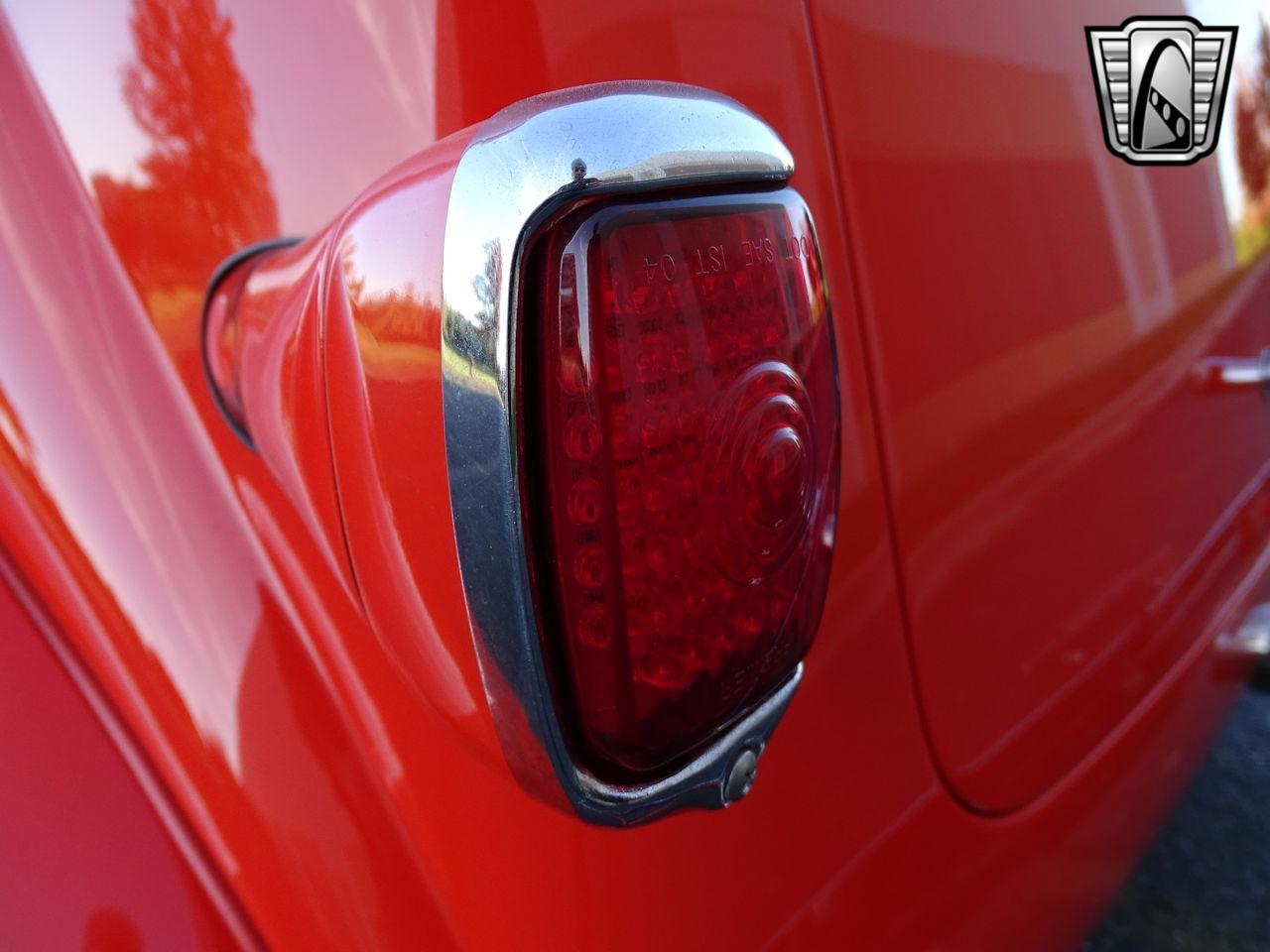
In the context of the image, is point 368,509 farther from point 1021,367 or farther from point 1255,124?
point 1255,124

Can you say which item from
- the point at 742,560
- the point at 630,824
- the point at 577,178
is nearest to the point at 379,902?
the point at 630,824

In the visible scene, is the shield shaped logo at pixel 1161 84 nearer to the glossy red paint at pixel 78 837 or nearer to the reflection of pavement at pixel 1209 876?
the glossy red paint at pixel 78 837

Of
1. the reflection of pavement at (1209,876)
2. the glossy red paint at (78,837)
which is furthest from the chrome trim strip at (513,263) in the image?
the reflection of pavement at (1209,876)

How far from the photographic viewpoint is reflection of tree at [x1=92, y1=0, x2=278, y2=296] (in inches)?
28.0

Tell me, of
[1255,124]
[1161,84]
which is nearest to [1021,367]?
[1161,84]

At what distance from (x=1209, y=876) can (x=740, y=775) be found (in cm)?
159

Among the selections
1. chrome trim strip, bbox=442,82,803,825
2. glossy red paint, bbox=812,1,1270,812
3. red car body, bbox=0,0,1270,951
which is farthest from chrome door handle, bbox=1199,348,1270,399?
chrome trim strip, bbox=442,82,803,825

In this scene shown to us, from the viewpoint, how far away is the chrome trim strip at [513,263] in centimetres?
50

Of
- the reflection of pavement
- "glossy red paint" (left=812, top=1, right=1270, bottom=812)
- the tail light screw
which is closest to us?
the tail light screw

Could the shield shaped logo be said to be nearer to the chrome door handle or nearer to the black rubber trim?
the chrome door handle

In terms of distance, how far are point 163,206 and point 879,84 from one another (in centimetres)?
48

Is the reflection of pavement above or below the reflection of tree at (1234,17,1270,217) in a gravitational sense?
below

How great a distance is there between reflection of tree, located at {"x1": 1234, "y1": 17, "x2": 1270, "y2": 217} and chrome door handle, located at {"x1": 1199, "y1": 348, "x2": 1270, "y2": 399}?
179mm

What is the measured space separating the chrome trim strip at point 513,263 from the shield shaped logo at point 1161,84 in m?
0.63
